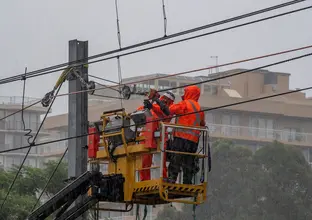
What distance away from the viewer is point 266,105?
112375 millimetres

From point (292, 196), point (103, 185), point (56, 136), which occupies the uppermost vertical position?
point (56, 136)

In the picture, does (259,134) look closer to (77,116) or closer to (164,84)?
(164,84)

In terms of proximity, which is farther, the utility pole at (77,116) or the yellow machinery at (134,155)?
the utility pole at (77,116)

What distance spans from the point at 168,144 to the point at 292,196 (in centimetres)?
→ 5683

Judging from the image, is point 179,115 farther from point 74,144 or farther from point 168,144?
point 74,144

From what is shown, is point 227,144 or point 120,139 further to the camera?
point 227,144

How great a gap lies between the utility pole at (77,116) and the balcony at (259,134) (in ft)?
271

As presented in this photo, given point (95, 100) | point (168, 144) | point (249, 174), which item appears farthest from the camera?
point (95, 100)

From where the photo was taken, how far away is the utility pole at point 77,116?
23.0 m

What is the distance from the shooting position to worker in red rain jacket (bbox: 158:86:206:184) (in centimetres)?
2184

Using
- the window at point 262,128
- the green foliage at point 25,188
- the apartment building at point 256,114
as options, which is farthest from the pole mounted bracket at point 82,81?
the window at point 262,128

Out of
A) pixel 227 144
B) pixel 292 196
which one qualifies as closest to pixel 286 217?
pixel 292 196

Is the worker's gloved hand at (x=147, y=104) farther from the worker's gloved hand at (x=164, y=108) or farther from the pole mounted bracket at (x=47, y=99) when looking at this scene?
the pole mounted bracket at (x=47, y=99)

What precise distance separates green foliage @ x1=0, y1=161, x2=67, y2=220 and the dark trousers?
17553 millimetres
